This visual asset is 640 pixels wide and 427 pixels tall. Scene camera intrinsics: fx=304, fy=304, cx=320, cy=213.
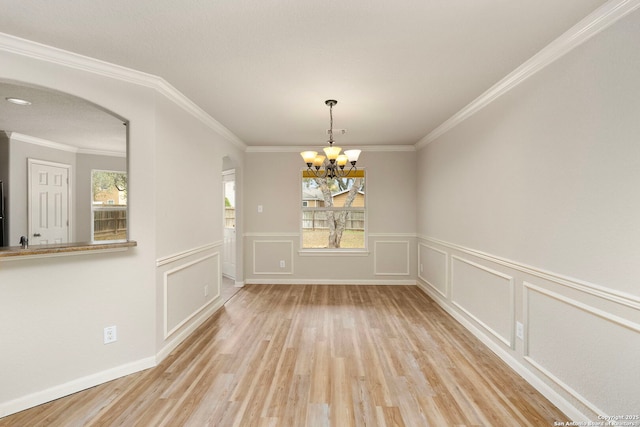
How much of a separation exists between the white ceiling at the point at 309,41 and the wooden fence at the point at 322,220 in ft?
8.56

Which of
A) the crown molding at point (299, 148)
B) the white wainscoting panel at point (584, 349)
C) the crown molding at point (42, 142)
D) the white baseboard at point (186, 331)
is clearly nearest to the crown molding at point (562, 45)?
the white wainscoting panel at point (584, 349)

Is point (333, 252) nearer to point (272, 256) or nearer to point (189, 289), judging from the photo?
point (272, 256)

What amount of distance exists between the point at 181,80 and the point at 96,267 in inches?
66.2

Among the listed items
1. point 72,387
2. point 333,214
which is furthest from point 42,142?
point 333,214

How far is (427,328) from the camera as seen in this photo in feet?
11.2

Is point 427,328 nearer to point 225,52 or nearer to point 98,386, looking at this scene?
point 98,386

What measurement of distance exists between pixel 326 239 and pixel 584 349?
3.99 meters

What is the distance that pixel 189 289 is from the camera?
3.29 m

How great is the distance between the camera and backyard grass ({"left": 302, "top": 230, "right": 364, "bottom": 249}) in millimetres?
5508

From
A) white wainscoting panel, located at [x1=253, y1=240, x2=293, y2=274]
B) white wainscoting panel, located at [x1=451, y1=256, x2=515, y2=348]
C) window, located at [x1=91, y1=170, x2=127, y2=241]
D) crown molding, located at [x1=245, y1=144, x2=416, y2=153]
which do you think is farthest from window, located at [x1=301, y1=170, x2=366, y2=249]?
window, located at [x1=91, y1=170, x2=127, y2=241]

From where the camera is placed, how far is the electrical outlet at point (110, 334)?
93.8 inches

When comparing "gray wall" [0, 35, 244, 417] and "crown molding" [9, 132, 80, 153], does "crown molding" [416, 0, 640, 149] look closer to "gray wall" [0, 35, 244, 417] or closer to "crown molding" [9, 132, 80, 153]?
"gray wall" [0, 35, 244, 417]

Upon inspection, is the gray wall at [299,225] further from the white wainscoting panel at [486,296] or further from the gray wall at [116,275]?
the gray wall at [116,275]

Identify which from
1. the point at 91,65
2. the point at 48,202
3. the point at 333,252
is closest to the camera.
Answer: the point at 91,65
